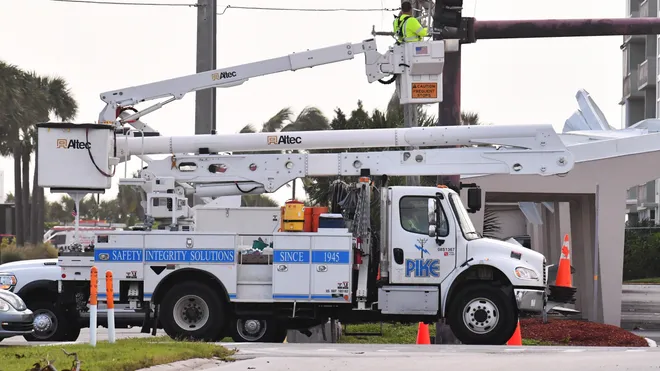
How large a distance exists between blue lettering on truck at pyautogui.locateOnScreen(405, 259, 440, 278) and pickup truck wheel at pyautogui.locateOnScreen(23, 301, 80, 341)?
5.44 m

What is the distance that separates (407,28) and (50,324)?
7.15 meters

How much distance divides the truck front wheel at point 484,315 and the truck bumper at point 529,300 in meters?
0.10

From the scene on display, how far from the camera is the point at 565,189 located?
1139 inches

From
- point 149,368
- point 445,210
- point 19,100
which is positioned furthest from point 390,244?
point 19,100

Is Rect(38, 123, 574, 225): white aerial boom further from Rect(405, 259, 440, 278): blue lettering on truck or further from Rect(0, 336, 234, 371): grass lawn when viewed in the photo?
Rect(0, 336, 234, 371): grass lawn

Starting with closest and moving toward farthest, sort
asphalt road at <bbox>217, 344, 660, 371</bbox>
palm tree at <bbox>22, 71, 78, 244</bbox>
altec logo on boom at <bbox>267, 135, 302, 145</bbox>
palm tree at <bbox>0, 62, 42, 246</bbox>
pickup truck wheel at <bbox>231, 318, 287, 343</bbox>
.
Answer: asphalt road at <bbox>217, 344, 660, 371</bbox> → pickup truck wheel at <bbox>231, 318, 287, 343</bbox> → altec logo on boom at <bbox>267, 135, 302, 145</bbox> → palm tree at <bbox>0, 62, 42, 246</bbox> → palm tree at <bbox>22, 71, 78, 244</bbox>

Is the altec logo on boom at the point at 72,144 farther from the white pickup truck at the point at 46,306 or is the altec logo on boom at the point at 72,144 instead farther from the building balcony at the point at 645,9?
the building balcony at the point at 645,9

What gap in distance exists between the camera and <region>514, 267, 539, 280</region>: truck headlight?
17.3 m

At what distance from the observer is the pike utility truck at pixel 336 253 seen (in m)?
17.3

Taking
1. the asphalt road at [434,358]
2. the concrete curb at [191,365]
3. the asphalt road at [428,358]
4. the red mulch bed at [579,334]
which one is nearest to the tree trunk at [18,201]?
the red mulch bed at [579,334]

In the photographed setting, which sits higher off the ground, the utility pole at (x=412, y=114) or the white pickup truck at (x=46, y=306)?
the utility pole at (x=412, y=114)

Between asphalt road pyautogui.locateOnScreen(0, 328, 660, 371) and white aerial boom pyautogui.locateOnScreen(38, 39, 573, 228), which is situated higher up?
white aerial boom pyautogui.locateOnScreen(38, 39, 573, 228)

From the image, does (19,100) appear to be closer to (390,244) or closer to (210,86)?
(210,86)

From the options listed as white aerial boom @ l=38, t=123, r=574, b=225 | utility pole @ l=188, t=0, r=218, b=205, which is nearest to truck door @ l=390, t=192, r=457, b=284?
white aerial boom @ l=38, t=123, r=574, b=225
